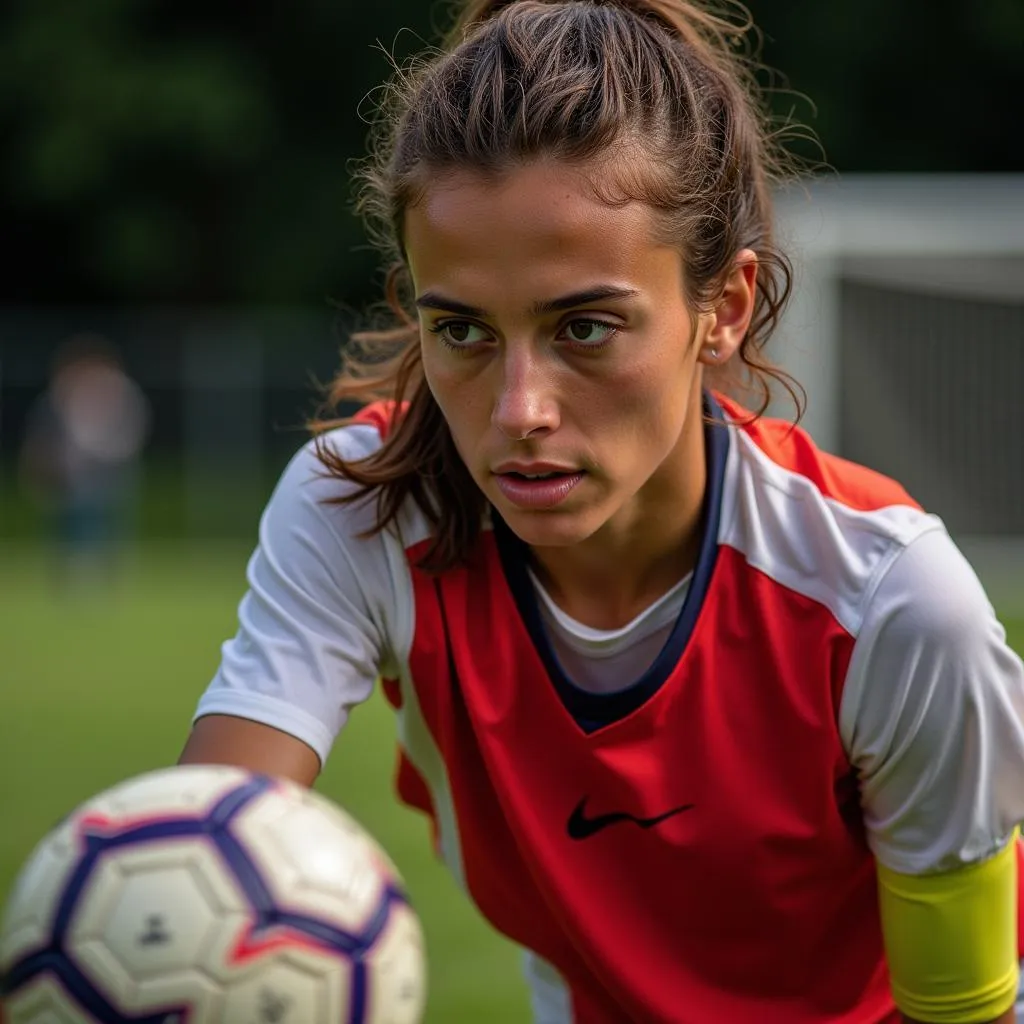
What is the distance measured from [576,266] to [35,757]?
5999 mm

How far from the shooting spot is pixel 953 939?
271cm

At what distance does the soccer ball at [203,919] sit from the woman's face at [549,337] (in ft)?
2.02

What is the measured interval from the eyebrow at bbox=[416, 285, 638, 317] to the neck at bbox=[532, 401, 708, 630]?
0.41 m

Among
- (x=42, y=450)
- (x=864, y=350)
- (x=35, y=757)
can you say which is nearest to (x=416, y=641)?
(x=35, y=757)

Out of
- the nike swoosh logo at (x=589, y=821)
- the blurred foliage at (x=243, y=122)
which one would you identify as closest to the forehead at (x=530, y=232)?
the nike swoosh logo at (x=589, y=821)

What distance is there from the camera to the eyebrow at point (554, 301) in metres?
2.46

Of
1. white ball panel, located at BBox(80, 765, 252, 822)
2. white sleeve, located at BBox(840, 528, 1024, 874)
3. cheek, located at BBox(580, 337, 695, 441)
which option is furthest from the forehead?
white ball panel, located at BBox(80, 765, 252, 822)

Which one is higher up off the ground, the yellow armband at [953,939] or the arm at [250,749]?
the arm at [250,749]

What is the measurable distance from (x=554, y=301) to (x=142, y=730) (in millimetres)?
6315

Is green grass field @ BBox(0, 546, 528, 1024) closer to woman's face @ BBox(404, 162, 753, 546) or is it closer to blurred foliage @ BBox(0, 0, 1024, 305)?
woman's face @ BBox(404, 162, 753, 546)

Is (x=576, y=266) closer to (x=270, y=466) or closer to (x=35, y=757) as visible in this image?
(x=35, y=757)

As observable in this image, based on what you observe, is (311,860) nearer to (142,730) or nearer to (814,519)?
(814,519)

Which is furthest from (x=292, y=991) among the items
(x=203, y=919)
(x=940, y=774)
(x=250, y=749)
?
(x=940, y=774)

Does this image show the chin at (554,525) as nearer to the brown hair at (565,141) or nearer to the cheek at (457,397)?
the cheek at (457,397)
